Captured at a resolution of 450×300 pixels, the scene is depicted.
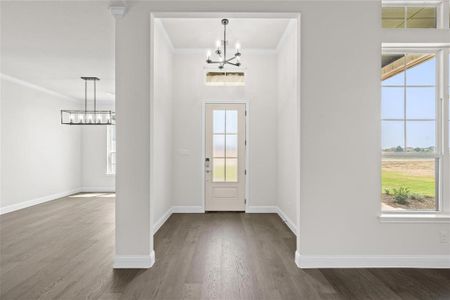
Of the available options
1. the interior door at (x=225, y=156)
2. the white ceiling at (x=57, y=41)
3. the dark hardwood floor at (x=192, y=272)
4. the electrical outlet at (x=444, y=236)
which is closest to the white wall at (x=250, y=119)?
the interior door at (x=225, y=156)

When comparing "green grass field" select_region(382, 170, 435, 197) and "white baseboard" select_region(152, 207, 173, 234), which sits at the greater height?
"green grass field" select_region(382, 170, 435, 197)

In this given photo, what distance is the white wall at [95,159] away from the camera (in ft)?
29.5

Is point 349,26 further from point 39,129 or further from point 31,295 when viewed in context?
point 39,129

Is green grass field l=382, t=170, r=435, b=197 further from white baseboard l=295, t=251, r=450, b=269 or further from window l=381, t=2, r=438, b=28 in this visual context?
window l=381, t=2, r=438, b=28

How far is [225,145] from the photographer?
231 inches

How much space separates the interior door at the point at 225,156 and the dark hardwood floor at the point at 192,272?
117 centimetres

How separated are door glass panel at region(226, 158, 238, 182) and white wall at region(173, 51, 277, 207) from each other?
32cm

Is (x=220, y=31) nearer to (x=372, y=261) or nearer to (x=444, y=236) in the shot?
(x=372, y=261)

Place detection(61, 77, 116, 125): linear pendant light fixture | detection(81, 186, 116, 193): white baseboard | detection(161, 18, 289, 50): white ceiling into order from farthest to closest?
detection(81, 186, 116, 193): white baseboard
detection(61, 77, 116, 125): linear pendant light fixture
detection(161, 18, 289, 50): white ceiling

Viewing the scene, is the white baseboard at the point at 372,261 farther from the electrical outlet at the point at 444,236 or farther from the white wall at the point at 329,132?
the electrical outlet at the point at 444,236

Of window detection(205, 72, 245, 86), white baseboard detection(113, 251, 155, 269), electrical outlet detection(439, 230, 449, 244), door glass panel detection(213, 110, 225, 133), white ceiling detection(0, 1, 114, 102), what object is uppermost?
white ceiling detection(0, 1, 114, 102)

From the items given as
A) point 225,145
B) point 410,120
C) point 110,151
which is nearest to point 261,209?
point 225,145

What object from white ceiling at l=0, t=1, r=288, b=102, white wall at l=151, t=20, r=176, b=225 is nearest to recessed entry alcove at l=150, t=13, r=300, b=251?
white wall at l=151, t=20, r=176, b=225

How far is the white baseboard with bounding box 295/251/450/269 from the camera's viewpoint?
10.3ft
